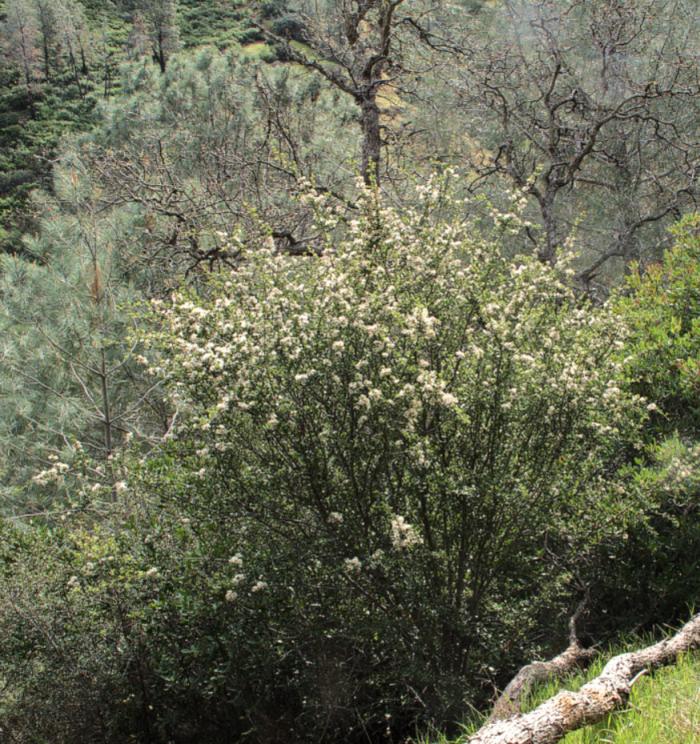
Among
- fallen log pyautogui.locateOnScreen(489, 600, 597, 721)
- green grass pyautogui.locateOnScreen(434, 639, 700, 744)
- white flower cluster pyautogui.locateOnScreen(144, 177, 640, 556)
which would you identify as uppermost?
white flower cluster pyautogui.locateOnScreen(144, 177, 640, 556)

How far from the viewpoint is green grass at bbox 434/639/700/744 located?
9.55 ft

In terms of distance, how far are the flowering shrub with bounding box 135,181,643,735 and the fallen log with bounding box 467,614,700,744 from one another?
1.40 meters

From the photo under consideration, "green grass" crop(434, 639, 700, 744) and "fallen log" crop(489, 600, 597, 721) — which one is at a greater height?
"green grass" crop(434, 639, 700, 744)

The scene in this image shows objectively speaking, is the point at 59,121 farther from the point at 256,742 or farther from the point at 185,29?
the point at 256,742

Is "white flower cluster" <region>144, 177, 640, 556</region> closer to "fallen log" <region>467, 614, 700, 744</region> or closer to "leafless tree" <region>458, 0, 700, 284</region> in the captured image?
"fallen log" <region>467, 614, 700, 744</region>

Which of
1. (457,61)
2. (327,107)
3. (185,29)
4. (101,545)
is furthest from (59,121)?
(101,545)

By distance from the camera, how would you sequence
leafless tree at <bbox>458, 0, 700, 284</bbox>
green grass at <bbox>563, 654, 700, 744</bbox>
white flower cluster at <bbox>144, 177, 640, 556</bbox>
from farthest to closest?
leafless tree at <bbox>458, 0, 700, 284</bbox> < white flower cluster at <bbox>144, 177, 640, 556</bbox> < green grass at <bbox>563, 654, 700, 744</bbox>

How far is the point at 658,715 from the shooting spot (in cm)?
305

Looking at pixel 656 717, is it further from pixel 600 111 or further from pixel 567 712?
pixel 600 111

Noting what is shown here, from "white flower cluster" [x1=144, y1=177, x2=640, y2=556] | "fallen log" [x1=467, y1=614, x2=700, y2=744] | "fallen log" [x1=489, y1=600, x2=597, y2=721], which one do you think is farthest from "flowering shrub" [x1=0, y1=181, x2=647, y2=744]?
"fallen log" [x1=467, y1=614, x2=700, y2=744]

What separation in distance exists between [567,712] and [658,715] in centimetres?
37

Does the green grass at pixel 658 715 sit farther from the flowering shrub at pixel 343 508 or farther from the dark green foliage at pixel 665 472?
the dark green foliage at pixel 665 472

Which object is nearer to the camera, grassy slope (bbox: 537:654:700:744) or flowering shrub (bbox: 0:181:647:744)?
grassy slope (bbox: 537:654:700:744)

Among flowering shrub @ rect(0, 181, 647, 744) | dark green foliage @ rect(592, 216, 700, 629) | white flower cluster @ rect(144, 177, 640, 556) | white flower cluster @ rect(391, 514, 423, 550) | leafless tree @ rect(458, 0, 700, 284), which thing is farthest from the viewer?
leafless tree @ rect(458, 0, 700, 284)
